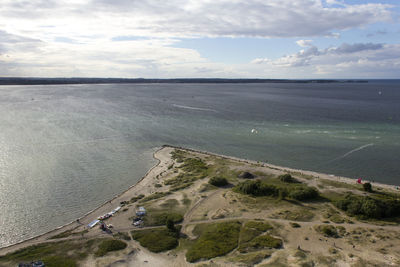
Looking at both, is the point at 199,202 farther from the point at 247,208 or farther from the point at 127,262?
the point at 127,262

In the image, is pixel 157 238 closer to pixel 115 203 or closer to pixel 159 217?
pixel 159 217

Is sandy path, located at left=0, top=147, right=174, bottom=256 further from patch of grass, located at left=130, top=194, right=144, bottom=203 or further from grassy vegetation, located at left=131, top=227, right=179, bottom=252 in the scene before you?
grassy vegetation, located at left=131, top=227, right=179, bottom=252

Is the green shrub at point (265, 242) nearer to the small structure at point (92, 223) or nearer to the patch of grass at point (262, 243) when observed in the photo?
the patch of grass at point (262, 243)

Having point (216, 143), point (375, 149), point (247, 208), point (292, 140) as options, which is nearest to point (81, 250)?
point (247, 208)

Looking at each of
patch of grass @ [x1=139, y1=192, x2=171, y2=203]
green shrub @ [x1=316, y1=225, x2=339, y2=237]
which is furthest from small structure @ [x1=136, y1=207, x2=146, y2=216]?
green shrub @ [x1=316, y1=225, x2=339, y2=237]

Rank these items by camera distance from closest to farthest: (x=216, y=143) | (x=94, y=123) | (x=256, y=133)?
(x=216, y=143), (x=256, y=133), (x=94, y=123)

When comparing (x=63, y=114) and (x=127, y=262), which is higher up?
(x=63, y=114)

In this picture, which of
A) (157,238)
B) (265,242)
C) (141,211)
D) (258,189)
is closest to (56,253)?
(157,238)
